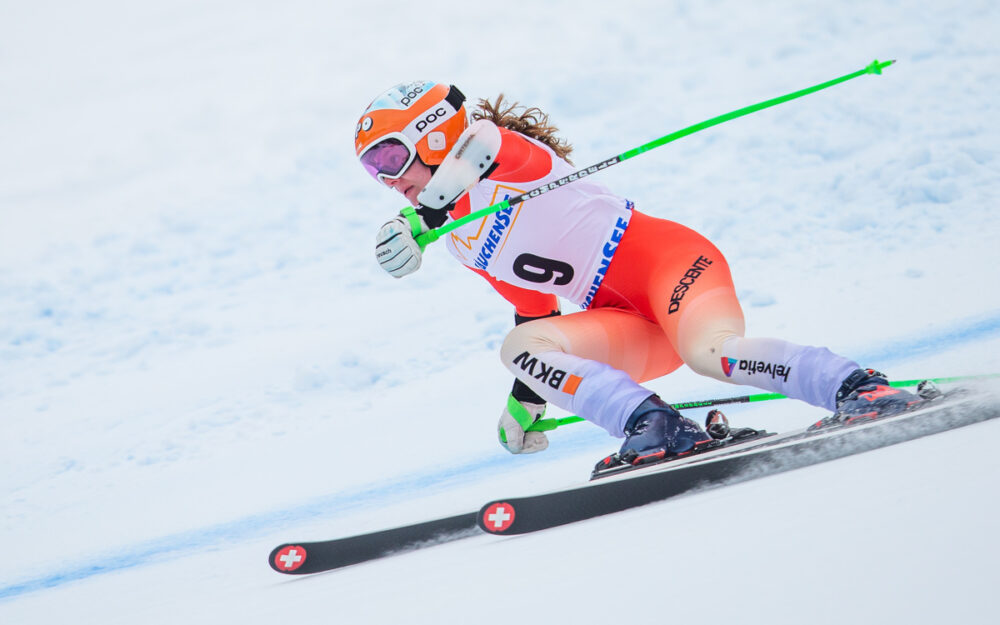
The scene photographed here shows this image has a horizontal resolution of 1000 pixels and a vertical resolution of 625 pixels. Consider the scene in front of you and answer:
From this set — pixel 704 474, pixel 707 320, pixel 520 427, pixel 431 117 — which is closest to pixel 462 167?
pixel 431 117

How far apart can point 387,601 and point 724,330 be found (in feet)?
3.17

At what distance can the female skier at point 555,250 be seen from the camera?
76.9 inches

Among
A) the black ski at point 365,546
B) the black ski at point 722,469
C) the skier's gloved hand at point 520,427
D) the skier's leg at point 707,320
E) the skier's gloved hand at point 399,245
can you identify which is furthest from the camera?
the skier's gloved hand at point 520,427

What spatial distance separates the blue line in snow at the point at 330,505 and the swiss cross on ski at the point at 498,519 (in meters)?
1.34

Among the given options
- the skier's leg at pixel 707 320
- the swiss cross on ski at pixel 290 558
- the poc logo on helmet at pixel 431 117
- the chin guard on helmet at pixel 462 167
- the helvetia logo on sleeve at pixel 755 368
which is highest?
the poc logo on helmet at pixel 431 117

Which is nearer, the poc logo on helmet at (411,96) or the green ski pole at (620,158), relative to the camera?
the green ski pole at (620,158)

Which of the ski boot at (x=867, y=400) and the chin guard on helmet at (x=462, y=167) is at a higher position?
the chin guard on helmet at (x=462, y=167)

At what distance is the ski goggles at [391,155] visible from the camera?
2.12m

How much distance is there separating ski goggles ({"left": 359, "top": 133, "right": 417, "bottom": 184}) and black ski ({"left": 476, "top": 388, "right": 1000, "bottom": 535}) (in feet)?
2.98

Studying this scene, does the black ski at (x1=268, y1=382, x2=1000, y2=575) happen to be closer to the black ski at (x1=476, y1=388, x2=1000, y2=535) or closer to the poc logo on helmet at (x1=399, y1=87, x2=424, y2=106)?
the black ski at (x1=476, y1=388, x2=1000, y2=535)

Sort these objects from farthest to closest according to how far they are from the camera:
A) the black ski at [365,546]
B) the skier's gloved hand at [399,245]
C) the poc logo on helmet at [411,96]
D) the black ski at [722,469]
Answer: the poc logo on helmet at [411,96] < the skier's gloved hand at [399,245] < the black ski at [365,546] < the black ski at [722,469]

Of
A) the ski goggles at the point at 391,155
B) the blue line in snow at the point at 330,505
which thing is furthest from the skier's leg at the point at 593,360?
the blue line in snow at the point at 330,505

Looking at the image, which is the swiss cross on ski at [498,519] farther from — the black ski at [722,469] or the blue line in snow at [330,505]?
the blue line in snow at [330,505]

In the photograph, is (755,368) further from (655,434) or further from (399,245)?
(399,245)
